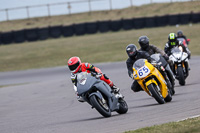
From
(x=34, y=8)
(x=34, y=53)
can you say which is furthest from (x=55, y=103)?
(x=34, y=8)

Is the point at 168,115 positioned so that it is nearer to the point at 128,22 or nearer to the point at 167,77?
the point at 167,77

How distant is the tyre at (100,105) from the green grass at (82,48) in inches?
732

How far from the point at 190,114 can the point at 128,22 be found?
97.4 feet

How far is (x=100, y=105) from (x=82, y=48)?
25.6m

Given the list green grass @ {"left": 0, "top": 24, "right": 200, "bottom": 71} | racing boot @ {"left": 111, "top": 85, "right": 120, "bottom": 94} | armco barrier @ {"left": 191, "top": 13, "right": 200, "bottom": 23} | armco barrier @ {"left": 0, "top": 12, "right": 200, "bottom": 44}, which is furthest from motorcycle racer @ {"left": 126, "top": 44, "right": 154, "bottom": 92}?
armco barrier @ {"left": 0, "top": 12, "right": 200, "bottom": 44}

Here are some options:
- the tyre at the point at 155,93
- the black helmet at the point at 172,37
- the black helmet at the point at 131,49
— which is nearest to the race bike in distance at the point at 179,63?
the black helmet at the point at 172,37

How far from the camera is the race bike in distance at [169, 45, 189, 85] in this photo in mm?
13188

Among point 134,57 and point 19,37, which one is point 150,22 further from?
point 134,57

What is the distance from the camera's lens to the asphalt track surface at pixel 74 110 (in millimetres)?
7742

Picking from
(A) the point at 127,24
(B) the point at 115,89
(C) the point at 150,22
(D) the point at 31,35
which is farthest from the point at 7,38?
(B) the point at 115,89

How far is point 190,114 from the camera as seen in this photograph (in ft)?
25.2

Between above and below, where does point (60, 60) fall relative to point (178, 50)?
below

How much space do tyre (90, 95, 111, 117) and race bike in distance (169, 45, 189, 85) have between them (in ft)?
16.2

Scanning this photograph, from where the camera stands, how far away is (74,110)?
11.1 m
